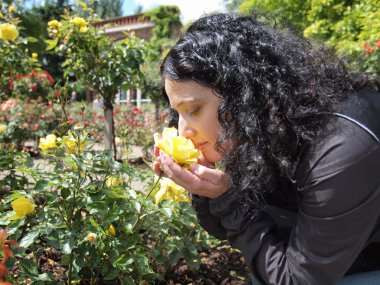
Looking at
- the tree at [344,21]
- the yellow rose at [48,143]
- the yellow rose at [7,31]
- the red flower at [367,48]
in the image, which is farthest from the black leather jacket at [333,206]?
the red flower at [367,48]

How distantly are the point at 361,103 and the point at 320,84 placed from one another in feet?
0.41

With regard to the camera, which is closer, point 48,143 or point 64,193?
point 64,193

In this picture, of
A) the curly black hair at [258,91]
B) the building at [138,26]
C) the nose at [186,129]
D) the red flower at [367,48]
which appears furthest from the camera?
the building at [138,26]

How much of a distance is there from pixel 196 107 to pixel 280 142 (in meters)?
0.25

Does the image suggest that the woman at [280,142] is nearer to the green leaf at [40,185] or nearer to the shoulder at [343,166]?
the shoulder at [343,166]

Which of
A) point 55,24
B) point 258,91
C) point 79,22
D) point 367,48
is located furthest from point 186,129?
point 367,48

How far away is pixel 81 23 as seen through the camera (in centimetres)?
336

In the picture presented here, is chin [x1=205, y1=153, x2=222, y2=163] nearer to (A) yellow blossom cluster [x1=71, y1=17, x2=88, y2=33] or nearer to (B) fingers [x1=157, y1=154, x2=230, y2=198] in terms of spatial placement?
(B) fingers [x1=157, y1=154, x2=230, y2=198]

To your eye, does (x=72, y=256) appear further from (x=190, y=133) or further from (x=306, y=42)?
(x=306, y=42)

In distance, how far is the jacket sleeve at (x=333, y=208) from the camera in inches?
36.3

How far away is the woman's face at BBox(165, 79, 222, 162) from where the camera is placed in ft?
3.55

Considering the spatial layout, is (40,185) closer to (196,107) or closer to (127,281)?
(127,281)

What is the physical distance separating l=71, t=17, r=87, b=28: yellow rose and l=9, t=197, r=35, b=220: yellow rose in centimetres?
239

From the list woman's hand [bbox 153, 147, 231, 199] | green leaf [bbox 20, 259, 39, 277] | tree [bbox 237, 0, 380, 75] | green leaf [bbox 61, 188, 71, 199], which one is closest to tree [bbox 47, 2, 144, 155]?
tree [bbox 237, 0, 380, 75]
